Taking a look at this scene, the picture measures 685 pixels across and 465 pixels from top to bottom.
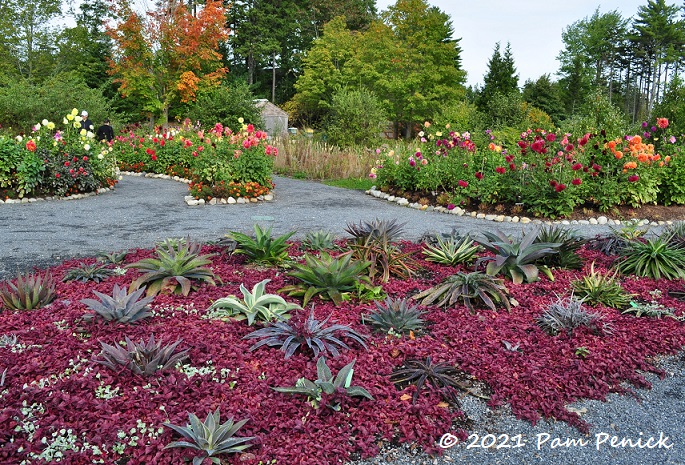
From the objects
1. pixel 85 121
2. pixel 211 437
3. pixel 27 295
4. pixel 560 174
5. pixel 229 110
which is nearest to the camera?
pixel 211 437

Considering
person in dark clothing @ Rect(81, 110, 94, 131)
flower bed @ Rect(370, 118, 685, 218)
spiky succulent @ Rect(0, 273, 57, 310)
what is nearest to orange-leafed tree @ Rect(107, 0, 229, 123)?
person in dark clothing @ Rect(81, 110, 94, 131)

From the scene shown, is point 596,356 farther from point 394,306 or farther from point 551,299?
point 394,306

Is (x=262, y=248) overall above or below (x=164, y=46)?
below

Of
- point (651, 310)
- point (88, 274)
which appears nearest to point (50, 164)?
point (88, 274)

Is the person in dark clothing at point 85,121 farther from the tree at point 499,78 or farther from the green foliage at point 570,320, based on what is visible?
the tree at point 499,78

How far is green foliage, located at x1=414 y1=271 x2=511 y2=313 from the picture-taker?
3.51 metres

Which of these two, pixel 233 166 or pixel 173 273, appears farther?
pixel 233 166

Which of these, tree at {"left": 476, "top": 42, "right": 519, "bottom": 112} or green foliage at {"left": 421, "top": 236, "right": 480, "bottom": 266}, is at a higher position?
tree at {"left": 476, "top": 42, "right": 519, "bottom": 112}

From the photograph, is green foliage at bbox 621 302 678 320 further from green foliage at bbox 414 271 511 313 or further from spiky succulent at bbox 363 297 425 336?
spiky succulent at bbox 363 297 425 336

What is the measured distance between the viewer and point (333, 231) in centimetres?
652

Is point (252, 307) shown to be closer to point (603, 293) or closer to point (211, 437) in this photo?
point (211, 437)

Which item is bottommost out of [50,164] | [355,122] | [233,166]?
[50,164]

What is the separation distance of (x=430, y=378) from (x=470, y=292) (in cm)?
115

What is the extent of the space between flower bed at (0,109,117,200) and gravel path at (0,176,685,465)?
52 cm
